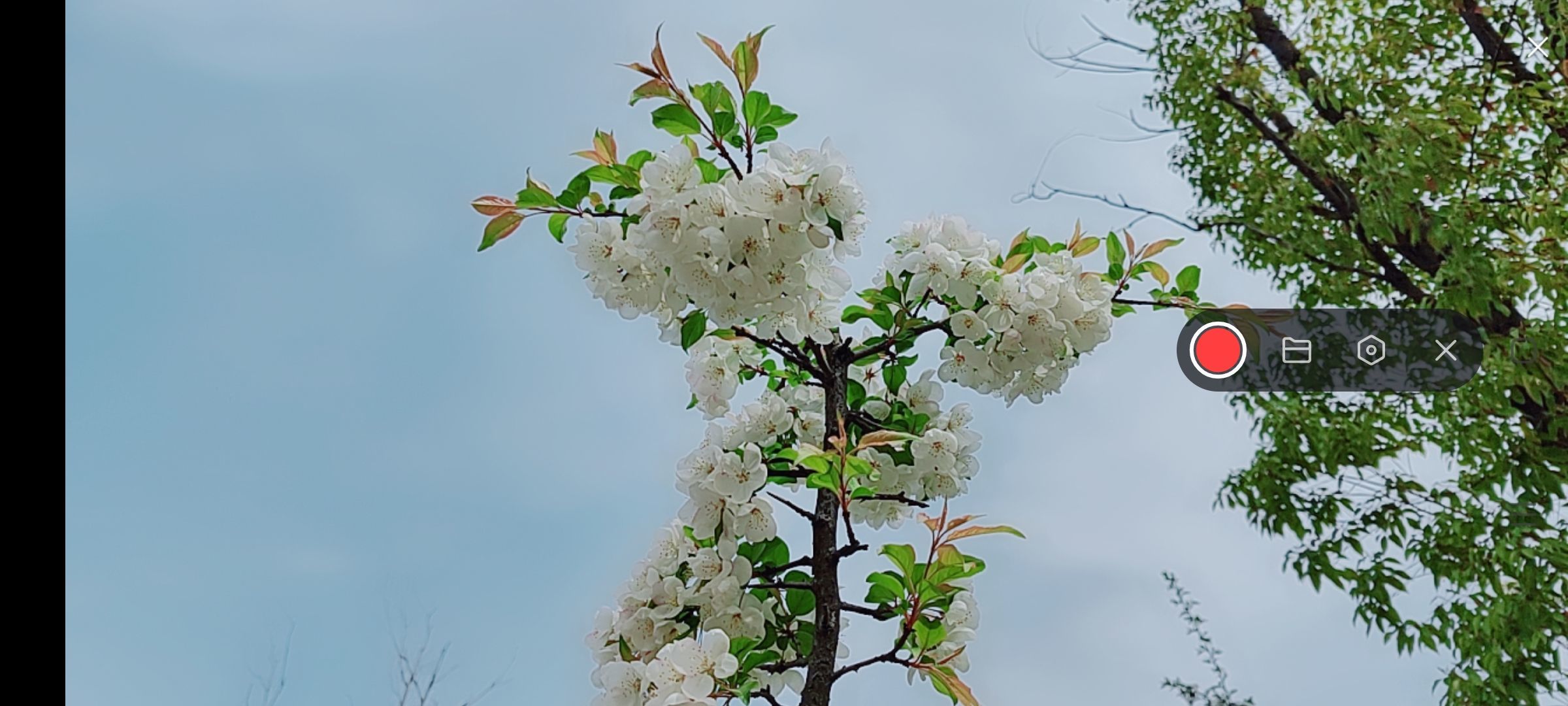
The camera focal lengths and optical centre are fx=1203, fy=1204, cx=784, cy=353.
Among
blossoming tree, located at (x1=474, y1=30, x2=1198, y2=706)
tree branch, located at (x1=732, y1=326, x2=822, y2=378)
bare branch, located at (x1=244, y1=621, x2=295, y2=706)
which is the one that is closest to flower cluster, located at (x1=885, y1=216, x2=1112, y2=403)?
blossoming tree, located at (x1=474, y1=30, x2=1198, y2=706)

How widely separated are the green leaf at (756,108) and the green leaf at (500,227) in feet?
0.61

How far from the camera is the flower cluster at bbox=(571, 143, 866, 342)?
81cm

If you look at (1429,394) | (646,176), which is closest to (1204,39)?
(1429,394)

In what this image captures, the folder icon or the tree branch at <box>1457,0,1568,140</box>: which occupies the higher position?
the tree branch at <box>1457,0,1568,140</box>

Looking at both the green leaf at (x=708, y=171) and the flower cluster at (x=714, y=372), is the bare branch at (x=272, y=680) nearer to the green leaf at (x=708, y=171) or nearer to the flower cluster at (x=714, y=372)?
the flower cluster at (x=714, y=372)

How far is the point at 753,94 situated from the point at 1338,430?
6.97 feet

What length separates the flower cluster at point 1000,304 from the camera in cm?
96

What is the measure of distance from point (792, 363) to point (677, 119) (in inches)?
10.8

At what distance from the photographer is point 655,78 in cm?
85

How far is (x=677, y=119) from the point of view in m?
0.87

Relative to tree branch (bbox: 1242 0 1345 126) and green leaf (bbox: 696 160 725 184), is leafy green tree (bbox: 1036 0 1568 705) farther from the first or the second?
green leaf (bbox: 696 160 725 184)

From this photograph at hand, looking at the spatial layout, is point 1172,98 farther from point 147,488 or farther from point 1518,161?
point 147,488

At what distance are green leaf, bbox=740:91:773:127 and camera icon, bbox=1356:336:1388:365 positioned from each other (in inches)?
75.7

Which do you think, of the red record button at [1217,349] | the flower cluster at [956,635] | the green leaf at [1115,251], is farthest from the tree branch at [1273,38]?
the flower cluster at [956,635]
